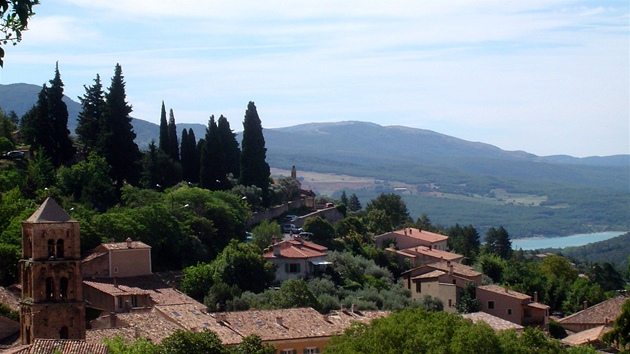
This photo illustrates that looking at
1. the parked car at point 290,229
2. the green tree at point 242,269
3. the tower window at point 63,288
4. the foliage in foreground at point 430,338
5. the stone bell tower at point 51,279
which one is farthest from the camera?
the parked car at point 290,229

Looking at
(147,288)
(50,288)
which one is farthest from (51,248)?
(147,288)

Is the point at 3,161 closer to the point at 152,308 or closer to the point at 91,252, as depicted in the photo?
the point at 91,252

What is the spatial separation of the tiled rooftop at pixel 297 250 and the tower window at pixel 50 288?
2135 centimetres

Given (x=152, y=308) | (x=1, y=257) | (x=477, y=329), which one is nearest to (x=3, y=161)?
(x=1, y=257)

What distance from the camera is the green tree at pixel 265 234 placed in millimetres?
62625

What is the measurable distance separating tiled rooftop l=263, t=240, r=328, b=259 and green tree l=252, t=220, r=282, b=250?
5.75ft

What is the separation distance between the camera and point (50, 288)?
37562 millimetres

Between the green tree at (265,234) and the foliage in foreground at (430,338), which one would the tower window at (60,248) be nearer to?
the foliage in foreground at (430,338)

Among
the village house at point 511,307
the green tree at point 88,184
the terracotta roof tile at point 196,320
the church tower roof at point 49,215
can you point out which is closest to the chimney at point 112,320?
the terracotta roof tile at point 196,320

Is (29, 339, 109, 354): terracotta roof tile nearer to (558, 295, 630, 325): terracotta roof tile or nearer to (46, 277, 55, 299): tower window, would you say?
(46, 277, 55, 299): tower window

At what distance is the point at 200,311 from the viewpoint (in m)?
45.2

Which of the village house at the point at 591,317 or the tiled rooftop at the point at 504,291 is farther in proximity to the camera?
the tiled rooftop at the point at 504,291

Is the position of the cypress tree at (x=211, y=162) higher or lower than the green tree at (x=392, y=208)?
higher

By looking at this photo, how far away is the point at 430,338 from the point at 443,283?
26.0 metres
